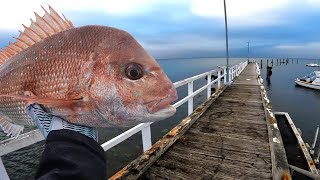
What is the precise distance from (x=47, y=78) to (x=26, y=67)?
240mm

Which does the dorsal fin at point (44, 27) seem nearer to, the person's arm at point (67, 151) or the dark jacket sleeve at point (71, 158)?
the person's arm at point (67, 151)

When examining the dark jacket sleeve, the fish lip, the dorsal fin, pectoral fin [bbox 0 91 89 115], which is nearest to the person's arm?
the dark jacket sleeve

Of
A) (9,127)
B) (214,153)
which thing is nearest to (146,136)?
(214,153)

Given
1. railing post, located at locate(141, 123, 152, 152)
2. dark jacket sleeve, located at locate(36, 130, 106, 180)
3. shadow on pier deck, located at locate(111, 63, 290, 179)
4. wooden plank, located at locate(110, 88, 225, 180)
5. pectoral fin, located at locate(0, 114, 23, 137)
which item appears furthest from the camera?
railing post, located at locate(141, 123, 152, 152)

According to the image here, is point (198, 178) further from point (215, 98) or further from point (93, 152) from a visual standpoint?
point (215, 98)

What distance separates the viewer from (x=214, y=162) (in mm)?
3805

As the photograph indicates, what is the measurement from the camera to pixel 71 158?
1.12 m

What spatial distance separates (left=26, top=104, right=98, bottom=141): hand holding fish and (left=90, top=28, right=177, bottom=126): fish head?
0.16m

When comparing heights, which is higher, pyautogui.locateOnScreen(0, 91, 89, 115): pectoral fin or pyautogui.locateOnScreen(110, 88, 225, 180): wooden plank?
pyautogui.locateOnScreen(0, 91, 89, 115): pectoral fin

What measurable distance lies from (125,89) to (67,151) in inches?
16.7

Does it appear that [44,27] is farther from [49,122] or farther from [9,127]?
[9,127]

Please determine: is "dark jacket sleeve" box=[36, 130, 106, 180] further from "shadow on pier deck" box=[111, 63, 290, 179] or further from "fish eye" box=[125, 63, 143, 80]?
"shadow on pier deck" box=[111, 63, 290, 179]

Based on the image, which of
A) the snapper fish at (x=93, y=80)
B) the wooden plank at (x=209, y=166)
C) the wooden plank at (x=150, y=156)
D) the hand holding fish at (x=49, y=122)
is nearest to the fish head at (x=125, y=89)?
the snapper fish at (x=93, y=80)

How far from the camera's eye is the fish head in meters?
1.24
